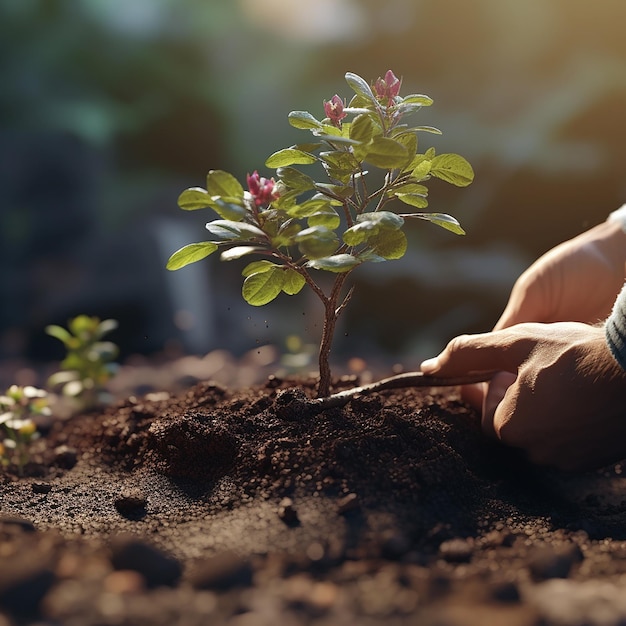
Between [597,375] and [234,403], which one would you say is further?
[234,403]

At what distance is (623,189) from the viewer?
9.07 ft

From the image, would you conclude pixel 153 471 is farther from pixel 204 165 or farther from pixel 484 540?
pixel 204 165

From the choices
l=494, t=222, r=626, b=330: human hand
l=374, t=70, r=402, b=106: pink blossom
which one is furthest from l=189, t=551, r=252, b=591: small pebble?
l=494, t=222, r=626, b=330: human hand

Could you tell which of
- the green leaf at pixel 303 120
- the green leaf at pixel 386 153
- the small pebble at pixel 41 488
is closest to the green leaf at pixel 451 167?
the green leaf at pixel 386 153

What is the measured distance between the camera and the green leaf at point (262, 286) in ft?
3.92

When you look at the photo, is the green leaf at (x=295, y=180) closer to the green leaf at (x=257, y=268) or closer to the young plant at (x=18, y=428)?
the green leaf at (x=257, y=268)

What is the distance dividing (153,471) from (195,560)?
0.43 m

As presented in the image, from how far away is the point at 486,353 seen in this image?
4.48 ft

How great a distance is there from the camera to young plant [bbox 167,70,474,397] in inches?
43.9

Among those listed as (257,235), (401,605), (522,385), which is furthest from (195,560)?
(522,385)

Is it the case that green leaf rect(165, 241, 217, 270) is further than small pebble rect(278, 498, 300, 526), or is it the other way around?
green leaf rect(165, 241, 217, 270)

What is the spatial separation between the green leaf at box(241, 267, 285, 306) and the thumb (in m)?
0.41

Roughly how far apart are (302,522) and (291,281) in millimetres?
430

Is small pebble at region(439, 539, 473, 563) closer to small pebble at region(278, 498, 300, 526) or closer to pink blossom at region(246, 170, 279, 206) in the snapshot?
small pebble at region(278, 498, 300, 526)
